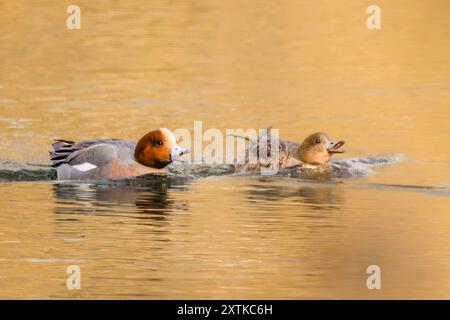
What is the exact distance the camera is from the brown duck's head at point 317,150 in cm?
1236

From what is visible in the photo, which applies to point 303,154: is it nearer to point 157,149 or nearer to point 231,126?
point 157,149

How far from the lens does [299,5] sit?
21.4 metres

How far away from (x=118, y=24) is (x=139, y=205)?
8.86 meters

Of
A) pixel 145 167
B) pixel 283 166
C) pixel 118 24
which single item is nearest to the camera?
pixel 145 167

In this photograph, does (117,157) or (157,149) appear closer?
(157,149)

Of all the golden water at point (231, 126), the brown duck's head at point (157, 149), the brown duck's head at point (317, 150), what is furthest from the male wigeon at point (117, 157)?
the brown duck's head at point (317, 150)

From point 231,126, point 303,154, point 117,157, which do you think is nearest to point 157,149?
point 117,157

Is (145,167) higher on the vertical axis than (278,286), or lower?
A: higher

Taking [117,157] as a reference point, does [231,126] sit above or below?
above

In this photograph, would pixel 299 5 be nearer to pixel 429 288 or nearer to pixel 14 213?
pixel 14 213

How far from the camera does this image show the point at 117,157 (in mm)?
11531

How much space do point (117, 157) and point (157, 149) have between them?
1.25 ft

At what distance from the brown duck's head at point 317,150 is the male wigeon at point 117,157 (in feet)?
4.63

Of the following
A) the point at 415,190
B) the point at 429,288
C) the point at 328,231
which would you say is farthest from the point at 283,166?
the point at 429,288
